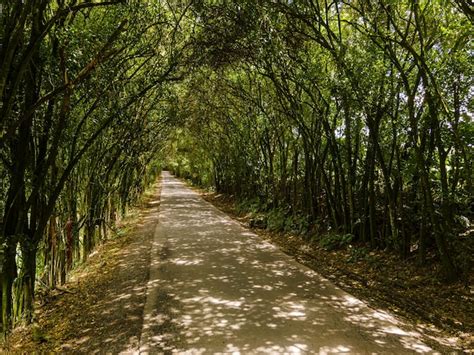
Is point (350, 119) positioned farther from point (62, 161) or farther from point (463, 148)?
point (62, 161)

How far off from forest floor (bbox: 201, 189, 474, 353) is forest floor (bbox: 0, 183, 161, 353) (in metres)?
3.17

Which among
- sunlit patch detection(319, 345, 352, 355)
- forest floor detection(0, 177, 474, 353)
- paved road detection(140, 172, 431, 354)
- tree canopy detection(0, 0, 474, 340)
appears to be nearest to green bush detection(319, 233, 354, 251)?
tree canopy detection(0, 0, 474, 340)

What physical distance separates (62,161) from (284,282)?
407 cm

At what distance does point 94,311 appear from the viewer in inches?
192

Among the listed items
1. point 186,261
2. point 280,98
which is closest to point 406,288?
point 186,261

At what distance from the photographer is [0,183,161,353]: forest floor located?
13.0 feet

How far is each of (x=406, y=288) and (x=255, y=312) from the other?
2.54m

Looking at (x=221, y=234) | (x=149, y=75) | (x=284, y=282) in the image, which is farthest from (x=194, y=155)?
(x=284, y=282)

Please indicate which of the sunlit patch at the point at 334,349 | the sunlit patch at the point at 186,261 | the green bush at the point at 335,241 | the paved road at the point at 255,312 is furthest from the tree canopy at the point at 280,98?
the sunlit patch at the point at 334,349

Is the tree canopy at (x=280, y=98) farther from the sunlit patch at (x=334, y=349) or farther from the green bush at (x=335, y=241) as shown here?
the sunlit patch at (x=334, y=349)

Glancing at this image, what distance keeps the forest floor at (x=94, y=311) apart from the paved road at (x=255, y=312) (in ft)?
0.69

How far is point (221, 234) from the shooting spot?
34.1 ft

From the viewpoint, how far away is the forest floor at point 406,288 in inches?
165

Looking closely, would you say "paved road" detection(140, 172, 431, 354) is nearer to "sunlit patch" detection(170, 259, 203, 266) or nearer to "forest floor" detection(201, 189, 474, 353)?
"sunlit patch" detection(170, 259, 203, 266)
